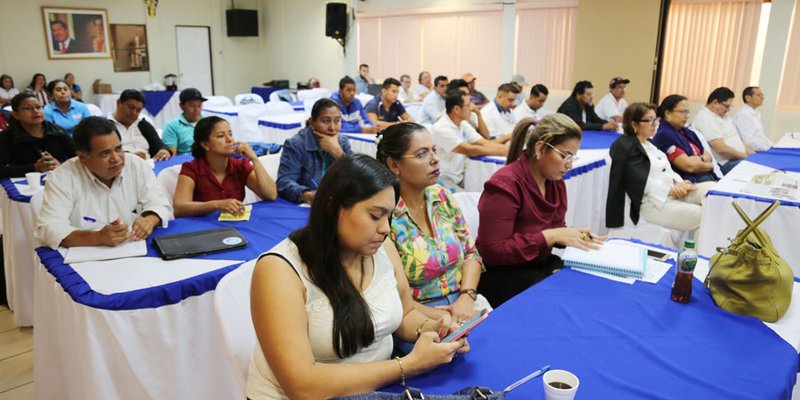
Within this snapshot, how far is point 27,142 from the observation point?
3.64 meters

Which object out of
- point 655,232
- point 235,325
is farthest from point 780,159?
point 235,325

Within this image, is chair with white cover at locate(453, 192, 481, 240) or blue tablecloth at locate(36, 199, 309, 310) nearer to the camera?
blue tablecloth at locate(36, 199, 309, 310)

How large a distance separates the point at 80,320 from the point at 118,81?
10.5 meters

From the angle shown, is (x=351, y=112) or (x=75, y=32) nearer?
(x=351, y=112)

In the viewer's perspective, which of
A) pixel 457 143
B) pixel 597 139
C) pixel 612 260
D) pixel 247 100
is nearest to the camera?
pixel 612 260

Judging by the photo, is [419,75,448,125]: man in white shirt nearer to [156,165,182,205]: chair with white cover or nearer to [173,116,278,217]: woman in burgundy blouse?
[173,116,278,217]: woman in burgundy blouse

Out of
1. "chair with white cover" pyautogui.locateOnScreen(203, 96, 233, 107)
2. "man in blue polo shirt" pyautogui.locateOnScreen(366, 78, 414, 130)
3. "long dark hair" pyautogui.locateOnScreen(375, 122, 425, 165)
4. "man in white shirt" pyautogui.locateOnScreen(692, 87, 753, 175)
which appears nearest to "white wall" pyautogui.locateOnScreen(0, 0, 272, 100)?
"chair with white cover" pyautogui.locateOnScreen(203, 96, 233, 107)

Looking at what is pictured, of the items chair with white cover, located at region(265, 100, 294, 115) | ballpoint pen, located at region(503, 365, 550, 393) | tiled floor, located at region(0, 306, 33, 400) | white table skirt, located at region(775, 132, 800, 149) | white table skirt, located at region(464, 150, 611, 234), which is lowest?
tiled floor, located at region(0, 306, 33, 400)

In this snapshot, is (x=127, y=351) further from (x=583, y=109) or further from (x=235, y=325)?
(x=583, y=109)

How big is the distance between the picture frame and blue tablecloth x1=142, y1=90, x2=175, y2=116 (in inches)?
66.6

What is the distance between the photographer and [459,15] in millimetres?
10086

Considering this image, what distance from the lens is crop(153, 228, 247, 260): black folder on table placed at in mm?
2256

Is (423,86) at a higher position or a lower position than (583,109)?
higher

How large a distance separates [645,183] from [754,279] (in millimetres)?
2320
